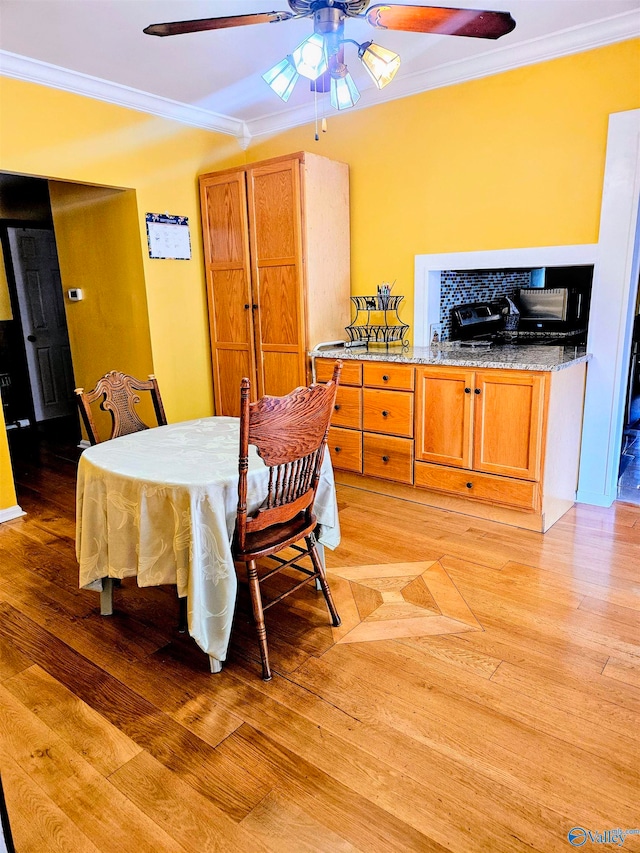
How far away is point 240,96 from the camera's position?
3734mm

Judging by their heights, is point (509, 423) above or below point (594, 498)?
above

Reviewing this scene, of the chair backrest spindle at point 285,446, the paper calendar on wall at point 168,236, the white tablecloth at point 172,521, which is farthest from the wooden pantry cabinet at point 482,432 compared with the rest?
the paper calendar on wall at point 168,236

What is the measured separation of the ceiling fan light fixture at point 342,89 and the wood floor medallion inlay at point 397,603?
201 centimetres

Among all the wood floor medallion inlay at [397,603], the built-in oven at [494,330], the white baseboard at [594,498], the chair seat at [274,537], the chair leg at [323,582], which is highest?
the built-in oven at [494,330]

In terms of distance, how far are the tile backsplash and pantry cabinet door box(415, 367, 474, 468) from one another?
808 millimetres

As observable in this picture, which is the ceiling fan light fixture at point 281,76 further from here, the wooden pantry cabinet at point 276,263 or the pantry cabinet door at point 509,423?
the pantry cabinet door at point 509,423

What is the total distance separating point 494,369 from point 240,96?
8.31 feet

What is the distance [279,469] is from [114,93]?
303 cm

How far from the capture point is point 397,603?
233cm

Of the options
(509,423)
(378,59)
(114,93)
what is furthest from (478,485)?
(114,93)

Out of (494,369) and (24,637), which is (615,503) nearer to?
(494,369)

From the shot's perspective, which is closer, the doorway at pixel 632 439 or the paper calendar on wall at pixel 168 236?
the doorway at pixel 632 439

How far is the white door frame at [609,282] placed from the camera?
288 cm

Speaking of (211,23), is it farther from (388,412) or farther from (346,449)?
(346,449)
